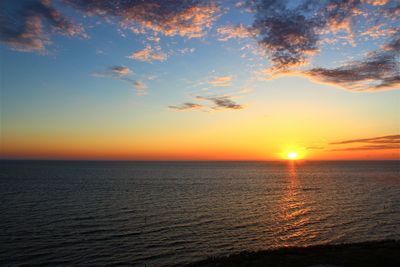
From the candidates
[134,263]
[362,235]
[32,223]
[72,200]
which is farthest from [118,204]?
[362,235]

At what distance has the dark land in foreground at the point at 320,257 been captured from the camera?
24.7m

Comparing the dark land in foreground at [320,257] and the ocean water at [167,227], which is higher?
the dark land in foreground at [320,257]

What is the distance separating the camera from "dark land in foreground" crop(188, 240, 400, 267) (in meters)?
24.7

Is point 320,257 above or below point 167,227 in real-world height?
above

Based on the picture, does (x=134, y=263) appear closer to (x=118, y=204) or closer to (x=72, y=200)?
(x=118, y=204)

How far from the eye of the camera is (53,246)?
118 ft

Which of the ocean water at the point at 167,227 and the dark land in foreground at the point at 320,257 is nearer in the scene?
the dark land in foreground at the point at 320,257

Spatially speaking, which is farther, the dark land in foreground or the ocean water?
the ocean water

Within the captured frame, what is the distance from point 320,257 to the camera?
86.7 feet

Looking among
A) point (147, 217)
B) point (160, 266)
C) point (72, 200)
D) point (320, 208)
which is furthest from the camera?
point (72, 200)

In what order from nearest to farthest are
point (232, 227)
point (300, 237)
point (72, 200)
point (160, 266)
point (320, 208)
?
1. point (160, 266)
2. point (300, 237)
3. point (232, 227)
4. point (320, 208)
5. point (72, 200)

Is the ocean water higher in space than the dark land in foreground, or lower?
lower

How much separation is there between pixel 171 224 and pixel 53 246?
16.5 m

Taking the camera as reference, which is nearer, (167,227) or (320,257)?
(320,257)
